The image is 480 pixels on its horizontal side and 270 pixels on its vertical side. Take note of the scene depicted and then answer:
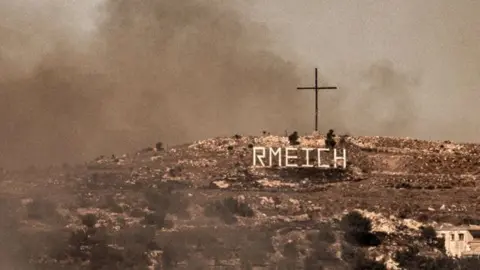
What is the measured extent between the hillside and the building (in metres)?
1.38

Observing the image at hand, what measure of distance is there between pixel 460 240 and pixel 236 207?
57.6ft

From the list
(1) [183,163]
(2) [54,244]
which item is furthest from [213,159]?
(2) [54,244]

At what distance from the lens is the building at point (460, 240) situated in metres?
87.9

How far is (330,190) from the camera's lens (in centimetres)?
9762

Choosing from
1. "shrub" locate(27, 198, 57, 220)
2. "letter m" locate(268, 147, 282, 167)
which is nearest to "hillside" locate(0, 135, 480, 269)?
"shrub" locate(27, 198, 57, 220)

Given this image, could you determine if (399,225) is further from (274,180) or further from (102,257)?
(102,257)

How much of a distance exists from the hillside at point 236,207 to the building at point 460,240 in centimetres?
138

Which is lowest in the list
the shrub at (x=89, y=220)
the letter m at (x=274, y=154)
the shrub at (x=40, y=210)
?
the shrub at (x=89, y=220)

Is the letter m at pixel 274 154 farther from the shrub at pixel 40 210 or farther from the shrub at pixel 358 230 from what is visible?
the shrub at pixel 40 210

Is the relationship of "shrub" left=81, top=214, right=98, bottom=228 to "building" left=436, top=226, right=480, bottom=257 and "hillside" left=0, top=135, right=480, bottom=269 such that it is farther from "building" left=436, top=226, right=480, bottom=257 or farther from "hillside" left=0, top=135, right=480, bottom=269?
"building" left=436, top=226, right=480, bottom=257

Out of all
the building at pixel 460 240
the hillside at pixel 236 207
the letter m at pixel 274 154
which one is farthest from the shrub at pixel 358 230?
the letter m at pixel 274 154

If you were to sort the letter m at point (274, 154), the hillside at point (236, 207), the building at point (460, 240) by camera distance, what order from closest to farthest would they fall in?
the hillside at point (236, 207) < the building at point (460, 240) < the letter m at point (274, 154)

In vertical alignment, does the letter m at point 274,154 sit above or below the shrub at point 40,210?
above

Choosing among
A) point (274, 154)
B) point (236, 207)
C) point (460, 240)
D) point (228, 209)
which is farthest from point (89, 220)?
point (460, 240)
